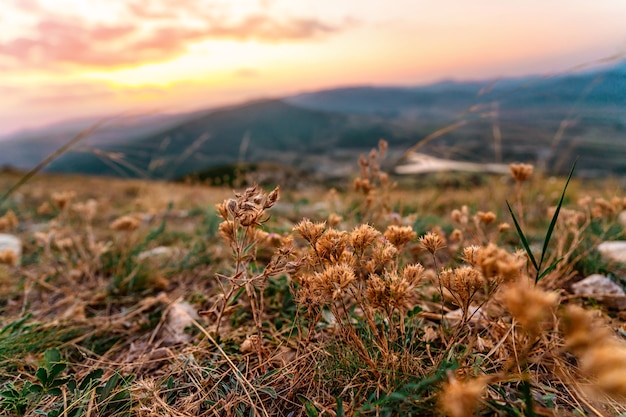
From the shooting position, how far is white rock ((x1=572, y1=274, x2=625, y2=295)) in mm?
2225

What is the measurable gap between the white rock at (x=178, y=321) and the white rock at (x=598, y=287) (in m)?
2.27

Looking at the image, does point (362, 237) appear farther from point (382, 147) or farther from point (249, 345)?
point (382, 147)

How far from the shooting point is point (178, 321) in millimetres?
2211

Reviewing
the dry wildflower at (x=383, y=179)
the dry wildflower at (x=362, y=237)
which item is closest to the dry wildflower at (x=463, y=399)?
the dry wildflower at (x=362, y=237)

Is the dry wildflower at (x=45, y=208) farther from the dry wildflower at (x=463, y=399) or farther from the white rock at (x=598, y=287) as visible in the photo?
the white rock at (x=598, y=287)

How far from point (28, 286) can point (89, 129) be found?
140cm

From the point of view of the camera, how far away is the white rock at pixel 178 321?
2.10 metres

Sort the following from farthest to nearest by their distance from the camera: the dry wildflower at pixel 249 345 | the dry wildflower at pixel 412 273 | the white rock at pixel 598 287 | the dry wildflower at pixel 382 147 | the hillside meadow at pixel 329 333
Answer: the dry wildflower at pixel 382 147, the white rock at pixel 598 287, the dry wildflower at pixel 249 345, the dry wildflower at pixel 412 273, the hillside meadow at pixel 329 333

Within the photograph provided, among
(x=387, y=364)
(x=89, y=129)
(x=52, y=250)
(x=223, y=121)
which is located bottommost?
(x=223, y=121)

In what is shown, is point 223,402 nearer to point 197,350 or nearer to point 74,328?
point 197,350

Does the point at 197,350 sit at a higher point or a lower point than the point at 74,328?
higher

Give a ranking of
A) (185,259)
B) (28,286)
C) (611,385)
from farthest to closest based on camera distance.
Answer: (185,259)
(28,286)
(611,385)

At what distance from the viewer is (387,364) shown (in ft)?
4.33

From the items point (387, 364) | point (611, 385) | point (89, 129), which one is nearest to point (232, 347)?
point (387, 364)
